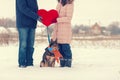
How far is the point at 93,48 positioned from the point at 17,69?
4150 mm

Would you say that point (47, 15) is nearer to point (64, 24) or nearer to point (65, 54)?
point (64, 24)

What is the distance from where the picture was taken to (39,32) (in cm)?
1065

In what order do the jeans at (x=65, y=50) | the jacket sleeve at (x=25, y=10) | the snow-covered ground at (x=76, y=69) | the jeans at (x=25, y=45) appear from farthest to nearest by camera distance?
1. the jeans at (x=65, y=50)
2. the jeans at (x=25, y=45)
3. the jacket sleeve at (x=25, y=10)
4. the snow-covered ground at (x=76, y=69)

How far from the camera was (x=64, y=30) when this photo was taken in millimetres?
6785

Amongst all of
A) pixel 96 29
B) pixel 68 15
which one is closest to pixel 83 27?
pixel 96 29

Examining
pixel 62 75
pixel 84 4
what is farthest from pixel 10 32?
pixel 62 75

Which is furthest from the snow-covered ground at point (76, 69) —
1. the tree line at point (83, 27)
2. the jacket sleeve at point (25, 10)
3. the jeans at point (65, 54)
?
the tree line at point (83, 27)

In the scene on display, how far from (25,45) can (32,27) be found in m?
0.33

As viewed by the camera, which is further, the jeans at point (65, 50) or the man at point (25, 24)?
the jeans at point (65, 50)

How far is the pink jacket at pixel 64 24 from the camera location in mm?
6742

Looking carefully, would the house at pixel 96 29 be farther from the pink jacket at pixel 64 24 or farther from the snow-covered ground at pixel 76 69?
the pink jacket at pixel 64 24

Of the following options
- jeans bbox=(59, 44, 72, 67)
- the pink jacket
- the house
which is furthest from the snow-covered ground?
the house

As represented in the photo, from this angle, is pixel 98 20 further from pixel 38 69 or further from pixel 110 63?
pixel 38 69

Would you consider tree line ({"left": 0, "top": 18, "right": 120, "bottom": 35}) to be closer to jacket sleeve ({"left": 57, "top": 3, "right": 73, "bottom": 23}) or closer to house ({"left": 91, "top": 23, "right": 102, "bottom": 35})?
house ({"left": 91, "top": 23, "right": 102, "bottom": 35})
